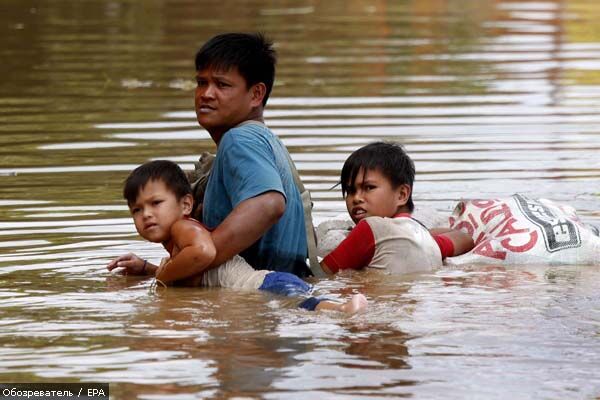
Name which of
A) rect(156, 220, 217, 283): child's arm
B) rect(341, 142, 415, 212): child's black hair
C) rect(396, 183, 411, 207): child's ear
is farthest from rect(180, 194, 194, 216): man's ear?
rect(396, 183, 411, 207): child's ear

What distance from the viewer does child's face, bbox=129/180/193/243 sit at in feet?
22.4

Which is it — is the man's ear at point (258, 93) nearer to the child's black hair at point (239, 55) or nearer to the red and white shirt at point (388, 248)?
the child's black hair at point (239, 55)

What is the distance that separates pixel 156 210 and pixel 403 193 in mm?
1432

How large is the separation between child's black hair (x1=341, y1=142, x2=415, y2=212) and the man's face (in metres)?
0.69

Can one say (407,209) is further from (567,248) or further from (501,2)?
(501,2)

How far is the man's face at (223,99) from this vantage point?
7117 millimetres

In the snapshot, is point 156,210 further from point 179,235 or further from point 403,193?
point 403,193

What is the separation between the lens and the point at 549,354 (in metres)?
5.55

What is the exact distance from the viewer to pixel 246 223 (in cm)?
671

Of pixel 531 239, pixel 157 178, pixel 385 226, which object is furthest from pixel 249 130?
pixel 531 239

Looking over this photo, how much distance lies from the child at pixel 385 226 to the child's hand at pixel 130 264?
0.90 meters

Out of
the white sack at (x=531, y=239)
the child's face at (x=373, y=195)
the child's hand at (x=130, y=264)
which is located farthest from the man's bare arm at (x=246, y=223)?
the white sack at (x=531, y=239)

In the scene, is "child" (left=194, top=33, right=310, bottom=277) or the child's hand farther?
the child's hand

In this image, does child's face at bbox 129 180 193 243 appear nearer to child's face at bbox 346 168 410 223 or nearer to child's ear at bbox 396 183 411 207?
child's face at bbox 346 168 410 223
